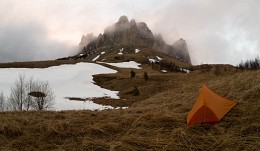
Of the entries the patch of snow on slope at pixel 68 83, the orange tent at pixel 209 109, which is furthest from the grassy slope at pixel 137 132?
the patch of snow on slope at pixel 68 83

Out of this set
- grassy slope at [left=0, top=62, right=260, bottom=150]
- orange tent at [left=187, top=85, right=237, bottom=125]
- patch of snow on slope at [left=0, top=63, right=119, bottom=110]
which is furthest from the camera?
patch of snow on slope at [left=0, top=63, right=119, bottom=110]

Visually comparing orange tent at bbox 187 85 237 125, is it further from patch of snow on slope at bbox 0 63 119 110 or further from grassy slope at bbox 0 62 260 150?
patch of snow on slope at bbox 0 63 119 110

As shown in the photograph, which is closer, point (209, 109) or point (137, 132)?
point (137, 132)

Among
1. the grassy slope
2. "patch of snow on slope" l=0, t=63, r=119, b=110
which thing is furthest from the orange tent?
"patch of snow on slope" l=0, t=63, r=119, b=110

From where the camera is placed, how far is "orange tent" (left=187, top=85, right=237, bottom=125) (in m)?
9.58

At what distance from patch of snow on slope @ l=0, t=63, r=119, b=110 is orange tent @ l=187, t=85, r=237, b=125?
2173 centimetres

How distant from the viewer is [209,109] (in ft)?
32.1

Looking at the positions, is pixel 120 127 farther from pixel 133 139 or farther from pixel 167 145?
pixel 167 145

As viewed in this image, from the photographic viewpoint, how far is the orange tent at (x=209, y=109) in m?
9.58

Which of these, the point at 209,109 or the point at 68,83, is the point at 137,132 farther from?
the point at 68,83

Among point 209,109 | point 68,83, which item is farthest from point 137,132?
point 68,83

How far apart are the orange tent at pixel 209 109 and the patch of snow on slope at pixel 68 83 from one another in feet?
71.3

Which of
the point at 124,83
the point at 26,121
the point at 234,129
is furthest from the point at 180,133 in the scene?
the point at 124,83

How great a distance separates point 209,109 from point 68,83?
45.1 m
